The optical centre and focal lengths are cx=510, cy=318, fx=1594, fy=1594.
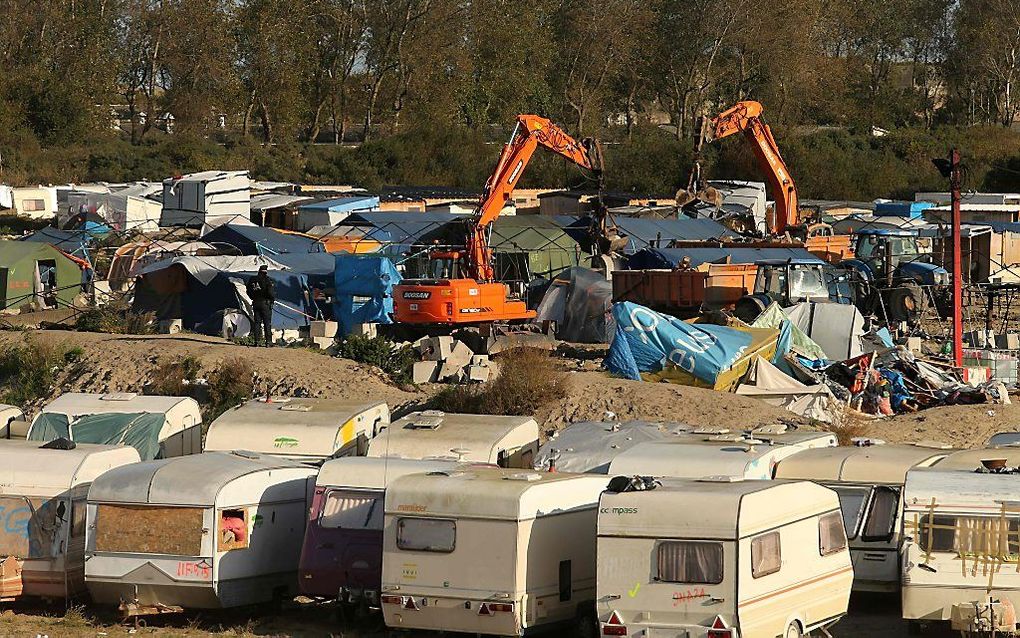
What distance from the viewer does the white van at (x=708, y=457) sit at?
1533 cm

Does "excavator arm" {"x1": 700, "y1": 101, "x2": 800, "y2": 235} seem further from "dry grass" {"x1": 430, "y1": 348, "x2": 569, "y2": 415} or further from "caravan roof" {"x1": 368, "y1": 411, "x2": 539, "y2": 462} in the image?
"caravan roof" {"x1": 368, "y1": 411, "x2": 539, "y2": 462}

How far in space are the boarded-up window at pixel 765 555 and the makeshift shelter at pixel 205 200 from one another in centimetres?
3654

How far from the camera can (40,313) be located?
34.5m

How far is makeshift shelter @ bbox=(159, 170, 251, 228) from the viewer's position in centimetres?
4853

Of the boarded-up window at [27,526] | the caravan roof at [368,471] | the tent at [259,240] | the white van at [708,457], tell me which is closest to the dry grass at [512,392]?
the white van at [708,457]

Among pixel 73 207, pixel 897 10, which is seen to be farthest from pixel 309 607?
pixel 897 10

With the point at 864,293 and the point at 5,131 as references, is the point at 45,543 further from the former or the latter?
the point at 5,131

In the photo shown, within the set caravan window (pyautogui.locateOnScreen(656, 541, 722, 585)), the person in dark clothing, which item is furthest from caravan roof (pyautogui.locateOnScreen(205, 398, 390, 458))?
the person in dark clothing

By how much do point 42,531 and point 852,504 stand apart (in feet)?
25.9

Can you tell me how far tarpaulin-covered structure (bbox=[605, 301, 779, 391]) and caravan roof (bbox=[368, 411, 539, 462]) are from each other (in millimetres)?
6923

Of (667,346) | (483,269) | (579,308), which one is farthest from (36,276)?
(667,346)

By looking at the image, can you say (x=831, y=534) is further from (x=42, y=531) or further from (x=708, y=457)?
(x=42, y=531)

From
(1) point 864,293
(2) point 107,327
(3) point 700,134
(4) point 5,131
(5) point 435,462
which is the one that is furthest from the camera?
(4) point 5,131

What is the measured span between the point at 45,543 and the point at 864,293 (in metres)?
21.7
